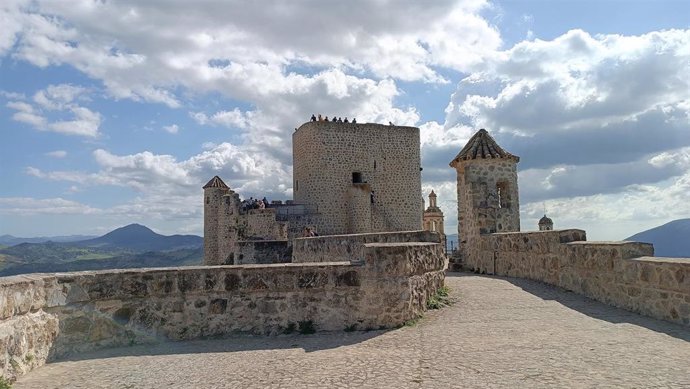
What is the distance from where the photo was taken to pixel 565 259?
10344 millimetres

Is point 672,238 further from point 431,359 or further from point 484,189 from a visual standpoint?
point 431,359

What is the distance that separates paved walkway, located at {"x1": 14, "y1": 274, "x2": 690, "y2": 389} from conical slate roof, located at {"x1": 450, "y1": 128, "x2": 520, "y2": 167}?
849 centimetres

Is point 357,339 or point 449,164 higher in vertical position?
point 449,164

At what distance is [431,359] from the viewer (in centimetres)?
568

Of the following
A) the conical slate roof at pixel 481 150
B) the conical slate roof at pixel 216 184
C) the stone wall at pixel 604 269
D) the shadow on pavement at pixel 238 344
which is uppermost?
the conical slate roof at pixel 216 184

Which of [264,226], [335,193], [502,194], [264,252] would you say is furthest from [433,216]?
[502,194]

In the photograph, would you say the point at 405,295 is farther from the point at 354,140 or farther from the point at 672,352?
the point at 354,140

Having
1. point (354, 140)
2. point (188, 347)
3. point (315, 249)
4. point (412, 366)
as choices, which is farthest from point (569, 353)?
point (354, 140)

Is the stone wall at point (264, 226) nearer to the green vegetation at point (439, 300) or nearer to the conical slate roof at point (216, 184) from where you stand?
the conical slate roof at point (216, 184)

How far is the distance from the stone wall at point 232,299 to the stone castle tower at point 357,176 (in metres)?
26.0

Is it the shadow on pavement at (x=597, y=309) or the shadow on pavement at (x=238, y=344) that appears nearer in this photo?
the shadow on pavement at (x=238, y=344)

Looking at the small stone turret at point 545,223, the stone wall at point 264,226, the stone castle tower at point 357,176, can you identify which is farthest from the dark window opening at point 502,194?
the stone castle tower at point 357,176

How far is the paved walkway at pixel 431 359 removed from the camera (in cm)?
500

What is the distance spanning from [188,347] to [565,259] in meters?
7.53
